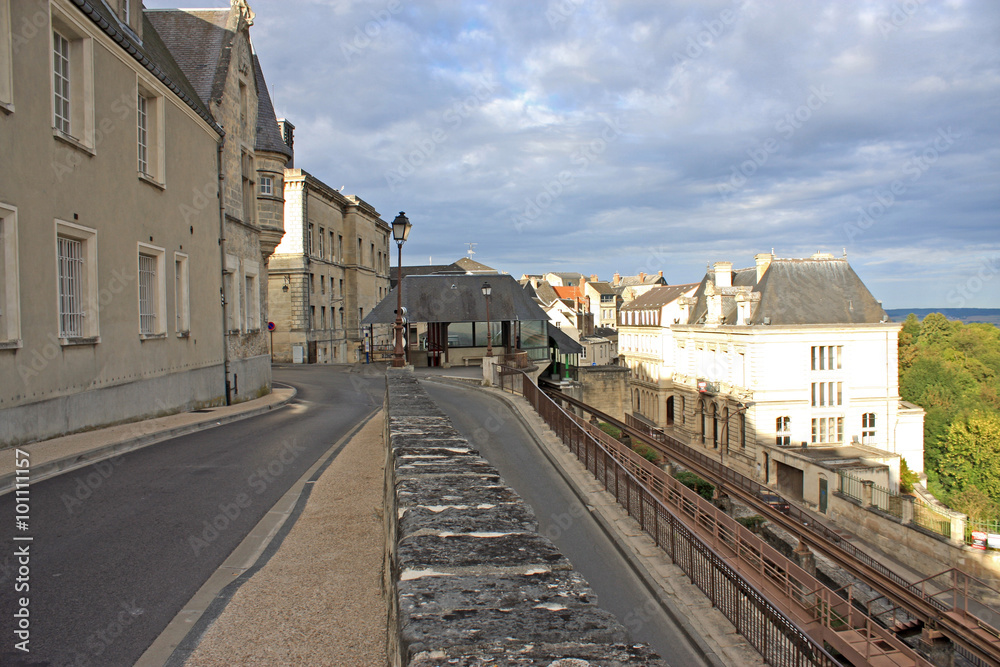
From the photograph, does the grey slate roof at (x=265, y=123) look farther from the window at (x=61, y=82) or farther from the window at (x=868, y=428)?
the window at (x=868, y=428)

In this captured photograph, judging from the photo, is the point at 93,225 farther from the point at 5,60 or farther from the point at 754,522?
the point at 754,522

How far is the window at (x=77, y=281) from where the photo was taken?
427 inches

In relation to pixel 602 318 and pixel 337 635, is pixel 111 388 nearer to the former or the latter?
pixel 337 635

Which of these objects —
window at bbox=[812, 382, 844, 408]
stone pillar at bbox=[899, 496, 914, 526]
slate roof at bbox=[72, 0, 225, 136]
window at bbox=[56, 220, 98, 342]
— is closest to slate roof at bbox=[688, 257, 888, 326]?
window at bbox=[812, 382, 844, 408]

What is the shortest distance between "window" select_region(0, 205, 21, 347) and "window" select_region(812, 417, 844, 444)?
147 feet

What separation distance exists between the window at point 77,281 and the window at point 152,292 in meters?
2.48

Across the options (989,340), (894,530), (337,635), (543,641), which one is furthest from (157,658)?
(989,340)

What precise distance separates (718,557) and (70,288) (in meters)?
11.2

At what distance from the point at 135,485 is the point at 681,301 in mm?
54837

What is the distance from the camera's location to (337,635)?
159 inches

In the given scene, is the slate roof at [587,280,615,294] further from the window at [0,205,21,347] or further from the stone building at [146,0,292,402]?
the window at [0,205,21,347]

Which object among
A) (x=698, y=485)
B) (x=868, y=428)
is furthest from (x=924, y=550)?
(x=868, y=428)

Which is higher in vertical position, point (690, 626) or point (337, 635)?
point (337, 635)

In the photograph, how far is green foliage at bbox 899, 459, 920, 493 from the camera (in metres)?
38.1
